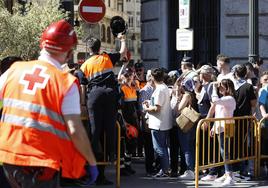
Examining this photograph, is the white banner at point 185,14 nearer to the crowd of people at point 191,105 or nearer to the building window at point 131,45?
the crowd of people at point 191,105

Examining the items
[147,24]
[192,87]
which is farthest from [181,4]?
[147,24]

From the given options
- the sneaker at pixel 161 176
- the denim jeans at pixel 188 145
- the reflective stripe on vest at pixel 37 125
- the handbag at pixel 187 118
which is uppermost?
the reflective stripe on vest at pixel 37 125

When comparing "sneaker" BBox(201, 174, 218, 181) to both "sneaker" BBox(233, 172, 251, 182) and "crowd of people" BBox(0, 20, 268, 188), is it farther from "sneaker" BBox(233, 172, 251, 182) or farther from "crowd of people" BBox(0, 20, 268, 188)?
"sneaker" BBox(233, 172, 251, 182)

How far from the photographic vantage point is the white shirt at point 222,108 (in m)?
9.70

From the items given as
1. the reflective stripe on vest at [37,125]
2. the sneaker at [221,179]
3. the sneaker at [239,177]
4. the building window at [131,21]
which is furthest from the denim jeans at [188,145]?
the building window at [131,21]

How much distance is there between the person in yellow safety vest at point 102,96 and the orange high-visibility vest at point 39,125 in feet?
15.6

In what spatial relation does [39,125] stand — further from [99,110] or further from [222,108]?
[222,108]

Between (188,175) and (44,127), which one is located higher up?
(44,127)

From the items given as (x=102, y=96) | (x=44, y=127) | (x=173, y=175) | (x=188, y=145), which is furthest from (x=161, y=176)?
(x=44, y=127)

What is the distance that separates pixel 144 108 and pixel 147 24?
811 centimetres

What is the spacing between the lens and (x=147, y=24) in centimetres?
1856

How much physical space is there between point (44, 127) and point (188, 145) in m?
6.19

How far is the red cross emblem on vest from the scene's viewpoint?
14.8ft

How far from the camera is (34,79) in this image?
453 centimetres
